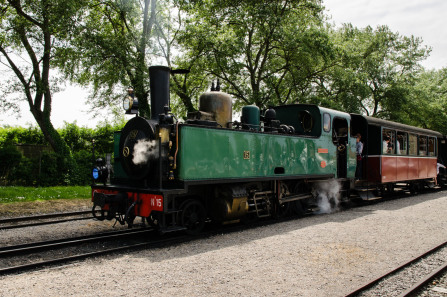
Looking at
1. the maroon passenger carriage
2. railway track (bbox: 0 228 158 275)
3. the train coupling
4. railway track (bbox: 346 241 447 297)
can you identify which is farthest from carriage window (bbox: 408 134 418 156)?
the train coupling

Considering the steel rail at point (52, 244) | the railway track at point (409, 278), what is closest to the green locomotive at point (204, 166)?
the steel rail at point (52, 244)

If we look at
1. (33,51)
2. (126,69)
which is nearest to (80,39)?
(126,69)

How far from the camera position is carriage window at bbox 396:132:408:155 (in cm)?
1332

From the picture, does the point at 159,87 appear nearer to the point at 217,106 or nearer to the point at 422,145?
the point at 217,106

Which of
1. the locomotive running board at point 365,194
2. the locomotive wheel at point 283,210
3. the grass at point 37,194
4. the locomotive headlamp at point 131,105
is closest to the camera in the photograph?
the locomotive headlamp at point 131,105

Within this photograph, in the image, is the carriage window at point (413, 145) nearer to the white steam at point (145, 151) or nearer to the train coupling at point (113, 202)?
the white steam at point (145, 151)

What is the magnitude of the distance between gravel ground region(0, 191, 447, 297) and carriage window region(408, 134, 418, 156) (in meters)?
7.11

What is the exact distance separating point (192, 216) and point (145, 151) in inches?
62.5

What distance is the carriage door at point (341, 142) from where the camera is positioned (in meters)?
10.6

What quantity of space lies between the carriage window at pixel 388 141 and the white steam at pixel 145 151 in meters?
8.91

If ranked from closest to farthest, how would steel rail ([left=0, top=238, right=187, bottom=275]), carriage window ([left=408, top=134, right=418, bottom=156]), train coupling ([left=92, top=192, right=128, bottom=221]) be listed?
steel rail ([left=0, top=238, right=187, bottom=275]) → train coupling ([left=92, top=192, right=128, bottom=221]) → carriage window ([left=408, top=134, right=418, bottom=156])

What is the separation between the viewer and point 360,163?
1238 cm

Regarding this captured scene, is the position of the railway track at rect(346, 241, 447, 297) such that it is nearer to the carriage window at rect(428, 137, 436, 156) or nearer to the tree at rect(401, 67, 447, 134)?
the carriage window at rect(428, 137, 436, 156)

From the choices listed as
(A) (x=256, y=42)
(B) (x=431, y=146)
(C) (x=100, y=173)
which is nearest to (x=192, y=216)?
(C) (x=100, y=173)
